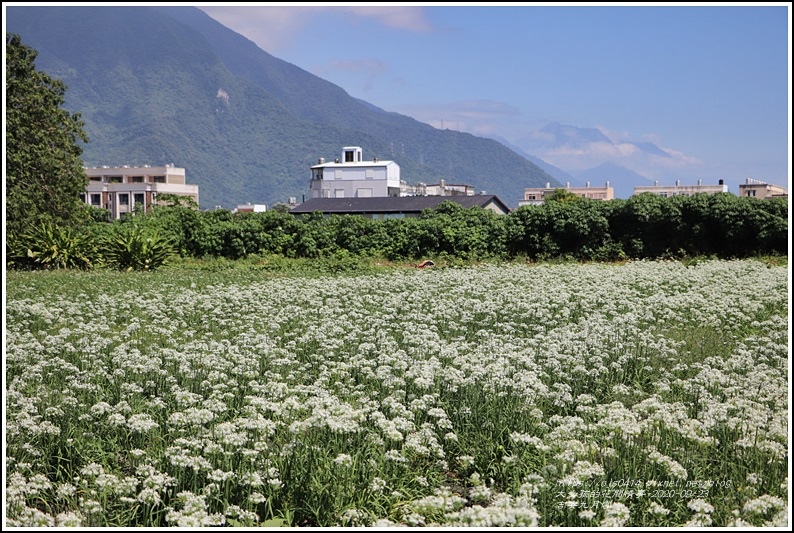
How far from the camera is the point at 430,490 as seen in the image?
470 centimetres

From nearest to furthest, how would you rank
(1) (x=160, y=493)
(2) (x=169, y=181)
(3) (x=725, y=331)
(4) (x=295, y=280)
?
(1) (x=160, y=493) < (3) (x=725, y=331) < (4) (x=295, y=280) < (2) (x=169, y=181)

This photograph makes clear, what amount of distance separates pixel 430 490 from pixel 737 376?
352 centimetres

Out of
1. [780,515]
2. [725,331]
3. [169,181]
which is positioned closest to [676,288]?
[725,331]

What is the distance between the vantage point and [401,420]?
5.06m

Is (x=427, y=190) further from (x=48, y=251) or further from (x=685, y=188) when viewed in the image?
(x=48, y=251)

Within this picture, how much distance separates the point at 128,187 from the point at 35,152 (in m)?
80.4

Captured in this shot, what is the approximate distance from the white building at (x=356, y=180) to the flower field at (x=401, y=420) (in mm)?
91404

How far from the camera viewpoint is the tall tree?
22.7 m

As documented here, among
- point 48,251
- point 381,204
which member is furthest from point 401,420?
point 381,204

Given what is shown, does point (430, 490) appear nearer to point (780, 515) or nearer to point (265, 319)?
point (780, 515)

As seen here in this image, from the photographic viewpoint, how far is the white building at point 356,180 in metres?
101

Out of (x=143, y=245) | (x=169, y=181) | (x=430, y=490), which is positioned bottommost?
(x=430, y=490)

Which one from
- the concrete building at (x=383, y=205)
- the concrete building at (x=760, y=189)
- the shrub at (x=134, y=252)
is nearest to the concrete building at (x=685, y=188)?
the concrete building at (x=760, y=189)

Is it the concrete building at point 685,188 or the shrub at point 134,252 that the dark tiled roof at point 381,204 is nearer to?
the shrub at point 134,252
